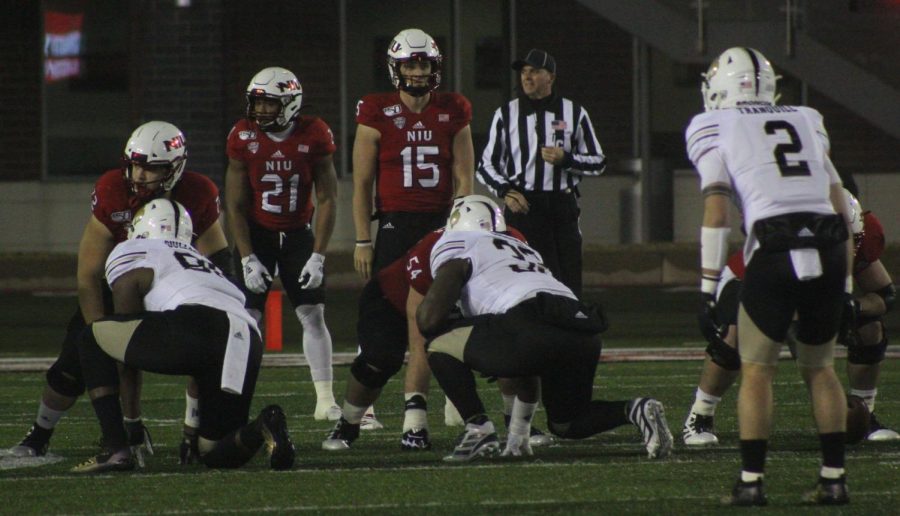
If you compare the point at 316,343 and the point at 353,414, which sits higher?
the point at 316,343

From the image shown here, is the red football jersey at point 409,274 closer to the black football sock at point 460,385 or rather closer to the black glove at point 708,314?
the black football sock at point 460,385

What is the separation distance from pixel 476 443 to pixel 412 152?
1.79 m

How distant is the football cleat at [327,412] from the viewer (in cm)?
789

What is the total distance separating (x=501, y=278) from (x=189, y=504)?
4.89 ft

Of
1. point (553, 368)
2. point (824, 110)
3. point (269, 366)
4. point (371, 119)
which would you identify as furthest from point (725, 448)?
point (824, 110)

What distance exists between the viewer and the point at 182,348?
601cm

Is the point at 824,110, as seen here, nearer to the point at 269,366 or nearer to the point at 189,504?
the point at 269,366

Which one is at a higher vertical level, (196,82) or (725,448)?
(196,82)

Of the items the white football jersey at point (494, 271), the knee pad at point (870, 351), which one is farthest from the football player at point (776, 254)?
the knee pad at point (870, 351)

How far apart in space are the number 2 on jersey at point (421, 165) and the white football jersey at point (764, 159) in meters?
2.35

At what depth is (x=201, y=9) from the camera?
17078mm

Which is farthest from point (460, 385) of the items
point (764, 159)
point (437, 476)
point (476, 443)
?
point (764, 159)

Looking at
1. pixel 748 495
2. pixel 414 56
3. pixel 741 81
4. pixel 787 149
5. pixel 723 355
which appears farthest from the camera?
pixel 414 56

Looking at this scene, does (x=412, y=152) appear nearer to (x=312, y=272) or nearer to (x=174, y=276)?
(x=312, y=272)
